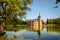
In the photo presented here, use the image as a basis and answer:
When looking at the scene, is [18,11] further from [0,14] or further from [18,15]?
[0,14]

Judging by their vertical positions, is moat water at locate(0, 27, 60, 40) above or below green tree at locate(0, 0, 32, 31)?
below

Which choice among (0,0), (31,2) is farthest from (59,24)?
(0,0)

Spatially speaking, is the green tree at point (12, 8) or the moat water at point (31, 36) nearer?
the moat water at point (31, 36)

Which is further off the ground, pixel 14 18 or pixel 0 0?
pixel 0 0

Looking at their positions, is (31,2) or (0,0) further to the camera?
(31,2)

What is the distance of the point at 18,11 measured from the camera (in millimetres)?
20578

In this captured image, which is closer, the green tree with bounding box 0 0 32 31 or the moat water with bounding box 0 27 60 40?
the moat water with bounding box 0 27 60 40

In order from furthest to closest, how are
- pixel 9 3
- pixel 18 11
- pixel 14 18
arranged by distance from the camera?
pixel 14 18 → pixel 18 11 → pixel 9 3

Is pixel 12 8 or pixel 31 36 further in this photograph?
pixel 31 36

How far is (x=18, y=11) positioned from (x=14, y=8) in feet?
3.34

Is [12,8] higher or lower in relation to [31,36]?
higher

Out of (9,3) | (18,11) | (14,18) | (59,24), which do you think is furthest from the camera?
(59,24)

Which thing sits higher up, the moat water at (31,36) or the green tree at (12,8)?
the green tree at (12,8)

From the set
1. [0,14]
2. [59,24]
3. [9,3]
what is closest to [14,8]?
[9,3]
